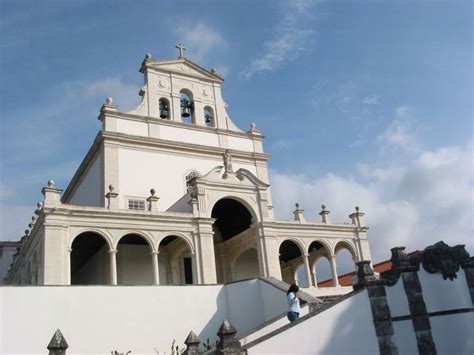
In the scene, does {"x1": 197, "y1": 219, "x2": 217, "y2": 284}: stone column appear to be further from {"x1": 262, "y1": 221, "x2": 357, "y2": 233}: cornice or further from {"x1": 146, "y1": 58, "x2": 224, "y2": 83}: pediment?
{"x1": 146, "y1": 58, "x2": 224, "y2": 83}: pediment

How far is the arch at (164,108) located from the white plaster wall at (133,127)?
1.95 metres

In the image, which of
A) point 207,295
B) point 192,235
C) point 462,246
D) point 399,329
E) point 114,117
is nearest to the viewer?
point 399,329

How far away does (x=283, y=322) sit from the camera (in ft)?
48.8

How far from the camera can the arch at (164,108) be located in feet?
91.7

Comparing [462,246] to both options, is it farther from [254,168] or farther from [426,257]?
[254,168]

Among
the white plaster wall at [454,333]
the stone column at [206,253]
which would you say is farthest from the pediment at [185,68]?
the white plaster wall at [454,333]

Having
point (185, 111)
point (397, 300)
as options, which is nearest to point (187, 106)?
point (185, 111)

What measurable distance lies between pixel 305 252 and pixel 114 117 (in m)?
12.2

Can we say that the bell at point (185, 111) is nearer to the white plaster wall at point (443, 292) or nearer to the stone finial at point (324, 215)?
the stone finial at point (324, 215)

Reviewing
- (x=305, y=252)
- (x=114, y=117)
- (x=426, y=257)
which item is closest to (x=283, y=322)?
(x=426, y=257)

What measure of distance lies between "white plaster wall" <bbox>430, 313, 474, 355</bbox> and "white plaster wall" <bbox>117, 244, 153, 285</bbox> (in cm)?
1338

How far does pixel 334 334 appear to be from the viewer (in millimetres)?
12281

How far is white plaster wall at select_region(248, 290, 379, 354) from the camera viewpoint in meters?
11.8

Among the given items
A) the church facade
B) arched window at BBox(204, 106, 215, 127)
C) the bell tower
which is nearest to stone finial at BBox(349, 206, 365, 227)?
the church facade
